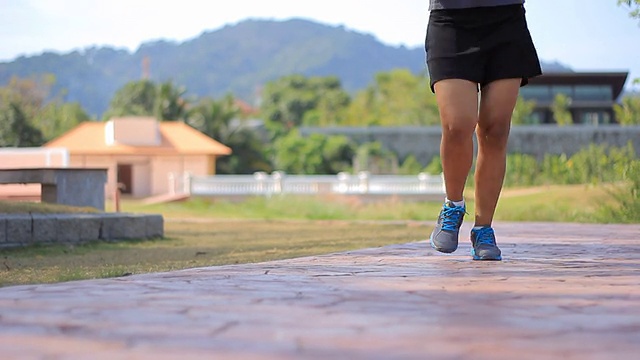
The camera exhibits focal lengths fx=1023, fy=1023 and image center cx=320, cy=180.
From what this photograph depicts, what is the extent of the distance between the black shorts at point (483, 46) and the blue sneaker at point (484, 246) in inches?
26.2

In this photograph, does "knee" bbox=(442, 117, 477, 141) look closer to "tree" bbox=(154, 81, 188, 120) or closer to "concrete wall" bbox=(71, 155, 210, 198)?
"concrete wall" bbox=(71, 155, 210, 198)

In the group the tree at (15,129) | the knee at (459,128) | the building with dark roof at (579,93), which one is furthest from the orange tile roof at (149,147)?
the knee at (459,128)

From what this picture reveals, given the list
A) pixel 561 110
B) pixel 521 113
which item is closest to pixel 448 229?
pixel 521 113

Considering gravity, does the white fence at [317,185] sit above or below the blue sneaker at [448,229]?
below

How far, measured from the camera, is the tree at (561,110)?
51.2 metres

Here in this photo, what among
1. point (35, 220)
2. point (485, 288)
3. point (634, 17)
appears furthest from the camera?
point (634, 17)

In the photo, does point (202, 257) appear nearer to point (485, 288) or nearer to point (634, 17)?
point (485, 288)

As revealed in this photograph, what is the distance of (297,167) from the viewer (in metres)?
43.2

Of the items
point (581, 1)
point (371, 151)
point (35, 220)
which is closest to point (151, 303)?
point (35, 220)

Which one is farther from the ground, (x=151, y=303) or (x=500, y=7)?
(x=500, y=7)

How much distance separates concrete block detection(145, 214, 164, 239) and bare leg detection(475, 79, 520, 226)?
5.73 metres

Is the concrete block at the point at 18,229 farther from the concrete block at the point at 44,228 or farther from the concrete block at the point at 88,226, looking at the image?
the concrete block at the point at 88,226

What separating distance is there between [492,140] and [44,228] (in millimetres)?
4721

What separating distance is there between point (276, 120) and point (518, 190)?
52.9 metres
